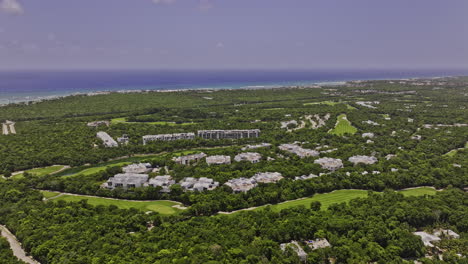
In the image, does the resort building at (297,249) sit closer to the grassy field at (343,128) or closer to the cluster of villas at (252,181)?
the cluster of villas at (252,181)

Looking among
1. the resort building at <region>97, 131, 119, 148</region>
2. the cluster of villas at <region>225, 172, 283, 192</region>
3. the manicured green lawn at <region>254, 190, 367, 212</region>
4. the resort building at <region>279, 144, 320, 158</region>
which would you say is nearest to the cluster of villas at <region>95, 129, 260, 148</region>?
the resort building at <region>97, 131, 119, 148</region>

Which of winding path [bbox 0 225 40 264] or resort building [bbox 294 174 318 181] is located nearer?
winding path [bbox 0 225 40 264]

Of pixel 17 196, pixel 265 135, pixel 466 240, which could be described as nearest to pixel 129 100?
pixel 265 135

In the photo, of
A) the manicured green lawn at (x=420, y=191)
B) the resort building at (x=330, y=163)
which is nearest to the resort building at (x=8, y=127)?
the resort building at (x=330, y=163)

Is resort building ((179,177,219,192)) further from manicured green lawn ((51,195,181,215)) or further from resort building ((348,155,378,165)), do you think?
resort building ((348,155,378,165))

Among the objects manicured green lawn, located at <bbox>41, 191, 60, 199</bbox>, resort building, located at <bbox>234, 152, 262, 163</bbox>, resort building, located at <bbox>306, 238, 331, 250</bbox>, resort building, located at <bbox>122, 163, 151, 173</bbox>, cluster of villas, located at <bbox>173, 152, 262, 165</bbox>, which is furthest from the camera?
resort building, located at <bbox>234, 152, 262, 163</bbox>

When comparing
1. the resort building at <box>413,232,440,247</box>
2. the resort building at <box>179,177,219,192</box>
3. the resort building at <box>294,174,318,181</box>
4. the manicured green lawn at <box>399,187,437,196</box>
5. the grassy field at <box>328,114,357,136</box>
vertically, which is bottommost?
the resort building at <box>413,232,440,247</box>
